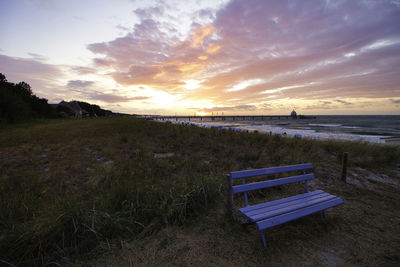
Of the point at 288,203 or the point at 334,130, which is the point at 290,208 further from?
the point at 334,130

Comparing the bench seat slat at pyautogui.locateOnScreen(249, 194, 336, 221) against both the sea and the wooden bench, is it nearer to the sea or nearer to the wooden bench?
the wooden bench

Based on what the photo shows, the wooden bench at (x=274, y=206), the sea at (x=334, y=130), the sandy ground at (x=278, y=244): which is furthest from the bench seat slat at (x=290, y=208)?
the sea at (x=334, y=130)

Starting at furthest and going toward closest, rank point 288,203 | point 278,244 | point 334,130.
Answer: point 334,130 < point 288,203 < point 278,244

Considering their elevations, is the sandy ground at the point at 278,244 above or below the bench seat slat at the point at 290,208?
below

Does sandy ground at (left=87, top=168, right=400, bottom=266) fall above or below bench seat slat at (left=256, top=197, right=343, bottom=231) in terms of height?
below

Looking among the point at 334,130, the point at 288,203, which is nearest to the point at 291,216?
the point at 288,203

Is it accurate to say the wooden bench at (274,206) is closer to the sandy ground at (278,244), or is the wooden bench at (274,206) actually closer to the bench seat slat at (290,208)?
the bench seat slat at (290,208)

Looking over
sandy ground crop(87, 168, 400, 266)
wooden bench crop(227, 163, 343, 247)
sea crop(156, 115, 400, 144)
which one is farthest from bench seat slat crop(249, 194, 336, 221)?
sea crop(156, 115, 400, 144)

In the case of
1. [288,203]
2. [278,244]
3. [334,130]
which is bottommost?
[278,244]

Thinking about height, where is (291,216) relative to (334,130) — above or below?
above

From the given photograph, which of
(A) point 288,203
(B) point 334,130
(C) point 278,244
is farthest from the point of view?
(B) point 334,130

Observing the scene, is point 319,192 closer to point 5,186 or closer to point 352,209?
point 352,209

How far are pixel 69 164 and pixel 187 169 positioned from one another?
4019 millimetres

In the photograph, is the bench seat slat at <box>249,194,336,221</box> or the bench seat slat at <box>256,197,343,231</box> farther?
the bench seat slat at <box>249,194,336,221</box>
